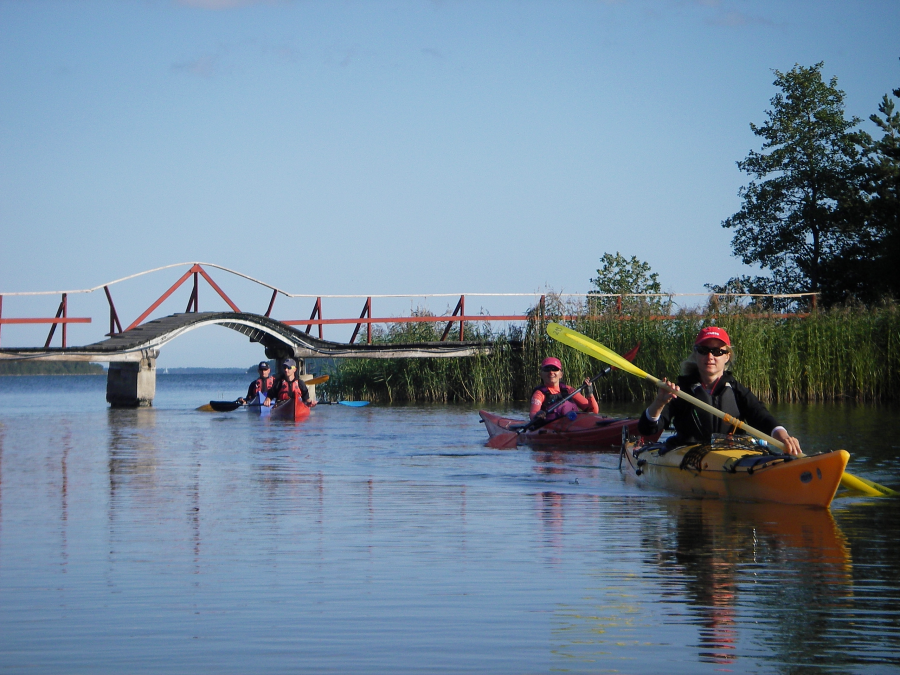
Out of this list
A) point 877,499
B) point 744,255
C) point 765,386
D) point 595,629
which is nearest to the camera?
point 595,629

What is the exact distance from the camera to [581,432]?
12742 mm

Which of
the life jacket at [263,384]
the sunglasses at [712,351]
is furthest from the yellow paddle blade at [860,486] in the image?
the life jacket at [263,384]

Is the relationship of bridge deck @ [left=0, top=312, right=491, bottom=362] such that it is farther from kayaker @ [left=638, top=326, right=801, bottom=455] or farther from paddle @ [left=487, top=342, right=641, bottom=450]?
kayaker @ [left=638, top=326, right=801, bottom=455]

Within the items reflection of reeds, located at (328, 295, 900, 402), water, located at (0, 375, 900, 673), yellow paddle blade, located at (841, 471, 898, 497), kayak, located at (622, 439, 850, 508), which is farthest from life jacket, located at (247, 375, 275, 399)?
yellow paddle blade, located at (841, 471, 898, 497)

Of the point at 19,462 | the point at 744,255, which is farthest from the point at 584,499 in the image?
the point at 744,255

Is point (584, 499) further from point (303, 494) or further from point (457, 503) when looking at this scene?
point (303, 494)

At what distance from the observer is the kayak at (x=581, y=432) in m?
12.5

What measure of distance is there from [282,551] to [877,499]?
483cm

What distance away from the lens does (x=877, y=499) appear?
8188 millimetres

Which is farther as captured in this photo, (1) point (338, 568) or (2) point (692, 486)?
(2) point (692, 486)

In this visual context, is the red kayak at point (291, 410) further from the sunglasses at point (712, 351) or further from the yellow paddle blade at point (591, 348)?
the sunglasses at point (712, 351)

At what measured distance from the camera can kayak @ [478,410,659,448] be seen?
12.5 meters

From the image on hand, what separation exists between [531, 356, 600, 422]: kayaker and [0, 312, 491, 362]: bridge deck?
11389mm

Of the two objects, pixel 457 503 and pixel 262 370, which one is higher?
pixel 262 370
